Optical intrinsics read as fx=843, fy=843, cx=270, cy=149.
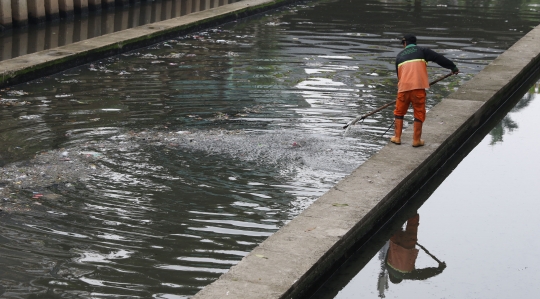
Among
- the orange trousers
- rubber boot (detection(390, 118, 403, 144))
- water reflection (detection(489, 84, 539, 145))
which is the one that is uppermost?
the orange trousers

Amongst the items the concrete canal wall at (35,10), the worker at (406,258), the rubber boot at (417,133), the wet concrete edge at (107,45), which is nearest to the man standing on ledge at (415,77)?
the rubber boot at (417,133)

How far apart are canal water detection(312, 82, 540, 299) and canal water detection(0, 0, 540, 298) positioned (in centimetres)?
104

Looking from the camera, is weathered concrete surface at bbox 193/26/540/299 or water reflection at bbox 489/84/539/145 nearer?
weathered concrete surface at bbox 193/26/540/299

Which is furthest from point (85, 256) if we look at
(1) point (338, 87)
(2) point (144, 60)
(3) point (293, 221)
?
(2) point (144, 60)

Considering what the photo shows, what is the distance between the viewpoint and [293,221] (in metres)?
7.86

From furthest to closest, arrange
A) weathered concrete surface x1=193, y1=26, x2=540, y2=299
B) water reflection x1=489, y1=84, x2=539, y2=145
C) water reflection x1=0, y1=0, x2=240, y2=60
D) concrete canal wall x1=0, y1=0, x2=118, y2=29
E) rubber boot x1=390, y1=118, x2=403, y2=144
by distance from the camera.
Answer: concrete canal wall x1=0, y1=0, x2=118, y2=29
water reflection x1=0, y1=0, x2=240, y2=60
water reflection x1=489, y1=84, x2=539, y2=145
rubber boot x1=390, y1=118, x2=403, y2=144
weathered concrete surface x1=193, y1=26, x2=540, y2=299

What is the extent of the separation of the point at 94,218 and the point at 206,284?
5.89 feet

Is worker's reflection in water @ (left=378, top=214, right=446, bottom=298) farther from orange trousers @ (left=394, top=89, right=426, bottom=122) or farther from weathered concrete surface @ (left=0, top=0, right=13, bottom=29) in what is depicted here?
weathered concrete surface @ (left=0, top=0, right=13, bottom=29)

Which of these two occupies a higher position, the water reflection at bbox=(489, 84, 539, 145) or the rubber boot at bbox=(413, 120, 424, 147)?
the rubber boot at bbox=(413, 120, 424, 147)

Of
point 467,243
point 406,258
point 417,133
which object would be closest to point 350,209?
point 406,258

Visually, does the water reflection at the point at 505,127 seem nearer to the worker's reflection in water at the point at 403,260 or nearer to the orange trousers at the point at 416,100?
the orange trousers at the point at 416,100

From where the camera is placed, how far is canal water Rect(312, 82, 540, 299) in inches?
285

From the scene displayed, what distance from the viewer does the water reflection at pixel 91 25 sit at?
17.2m

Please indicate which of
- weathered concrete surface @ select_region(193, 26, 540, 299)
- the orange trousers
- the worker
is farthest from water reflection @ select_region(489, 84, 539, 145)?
the worker
